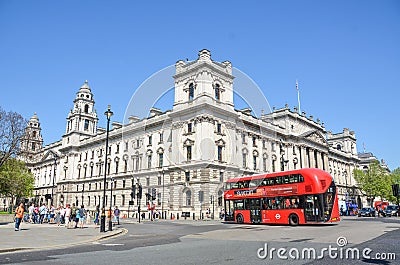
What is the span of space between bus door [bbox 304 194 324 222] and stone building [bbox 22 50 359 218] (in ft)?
69.6

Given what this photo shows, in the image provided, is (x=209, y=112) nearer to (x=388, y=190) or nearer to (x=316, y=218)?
(x=316, y=218)

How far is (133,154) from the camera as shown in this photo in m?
59.0

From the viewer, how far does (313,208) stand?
23.7m

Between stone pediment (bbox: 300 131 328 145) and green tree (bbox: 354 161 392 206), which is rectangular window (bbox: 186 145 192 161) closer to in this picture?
stone pediment (bbox: 300 131 328 145)

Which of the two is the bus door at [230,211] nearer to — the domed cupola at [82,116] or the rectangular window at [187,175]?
the rectangular window at [187,175]

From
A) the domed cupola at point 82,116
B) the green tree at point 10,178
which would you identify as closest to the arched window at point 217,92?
the green tree at point 10,178

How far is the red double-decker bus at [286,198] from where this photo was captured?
23578 millimetres

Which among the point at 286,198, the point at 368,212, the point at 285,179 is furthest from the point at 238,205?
the point at 368,212

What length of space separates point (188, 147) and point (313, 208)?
26.2 m

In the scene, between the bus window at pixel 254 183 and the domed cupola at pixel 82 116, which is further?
the domed cupola at pixel 82 116

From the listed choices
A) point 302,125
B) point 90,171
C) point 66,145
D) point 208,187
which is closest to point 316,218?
point 208,187

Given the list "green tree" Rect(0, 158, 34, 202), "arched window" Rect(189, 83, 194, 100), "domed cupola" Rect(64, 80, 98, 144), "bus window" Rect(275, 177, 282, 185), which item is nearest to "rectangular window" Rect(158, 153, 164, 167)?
"arched window" Rect(189, 83, 194, 100)

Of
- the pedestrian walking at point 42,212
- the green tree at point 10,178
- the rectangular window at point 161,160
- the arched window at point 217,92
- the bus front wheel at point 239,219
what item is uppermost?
the arched window at point 217,92

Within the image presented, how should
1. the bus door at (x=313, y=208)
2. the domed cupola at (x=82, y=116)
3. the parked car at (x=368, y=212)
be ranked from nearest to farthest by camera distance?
the bus door at (x=313, y=208)
the parked car at (x=368, y=212)
the domed cupola at (x=82, y=116)
